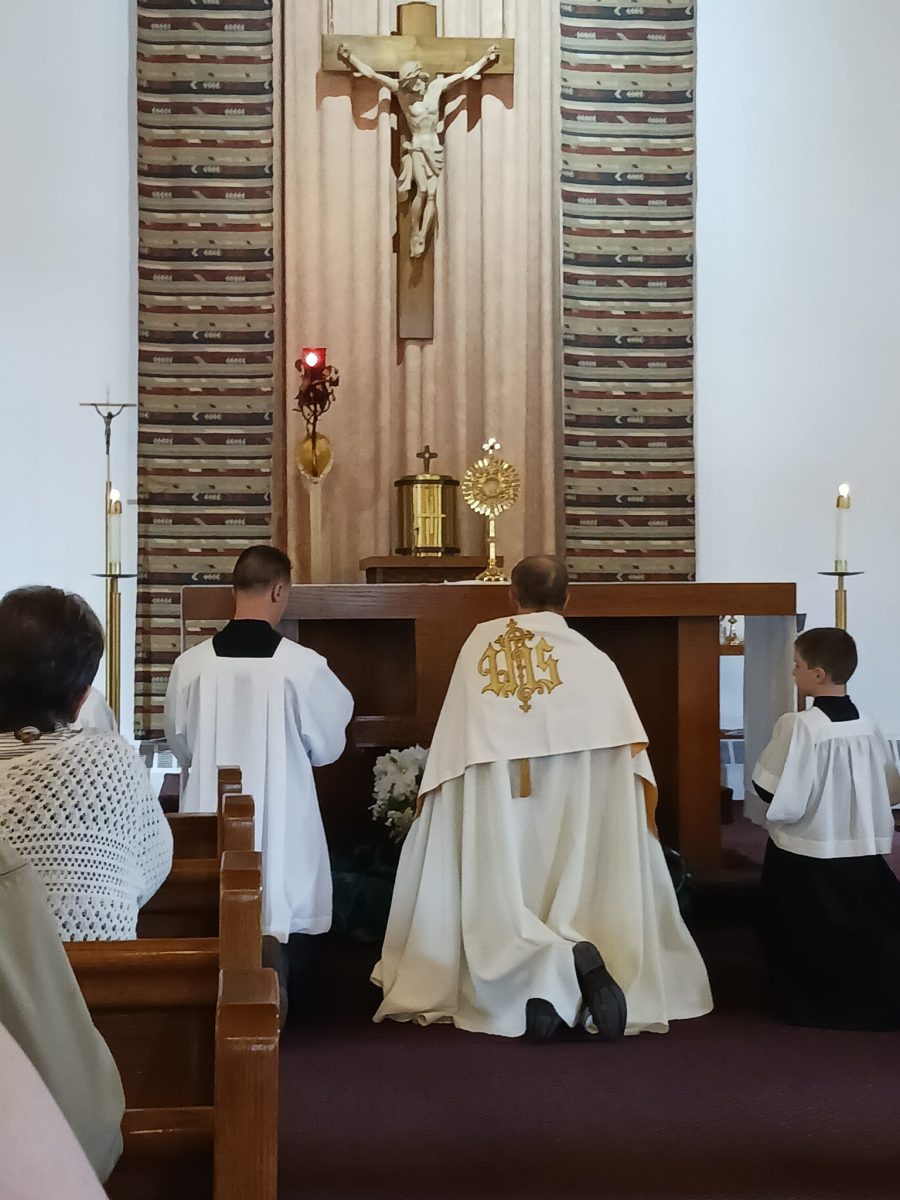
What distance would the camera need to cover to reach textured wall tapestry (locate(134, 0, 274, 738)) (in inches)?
274

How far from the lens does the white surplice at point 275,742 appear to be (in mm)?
3961

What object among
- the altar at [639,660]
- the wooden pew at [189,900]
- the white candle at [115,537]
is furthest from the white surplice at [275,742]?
the white candle at [115,537]

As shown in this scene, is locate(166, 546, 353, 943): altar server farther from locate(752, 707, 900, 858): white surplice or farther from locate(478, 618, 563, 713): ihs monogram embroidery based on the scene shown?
locate(752, 707, 900, 858): white surplice

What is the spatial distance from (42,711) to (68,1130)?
1.38 meters

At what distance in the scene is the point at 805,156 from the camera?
7398 millimetres

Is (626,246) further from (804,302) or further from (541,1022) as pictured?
(541,1022)

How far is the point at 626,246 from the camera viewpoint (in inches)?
283

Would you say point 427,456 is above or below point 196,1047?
above

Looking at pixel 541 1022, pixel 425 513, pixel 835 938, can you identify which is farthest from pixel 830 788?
pixel 425 513

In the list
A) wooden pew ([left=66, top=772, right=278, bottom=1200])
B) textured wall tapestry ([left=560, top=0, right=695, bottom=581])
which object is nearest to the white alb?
wooden pew ([left=66, top=772, right=278, bottom=1200])

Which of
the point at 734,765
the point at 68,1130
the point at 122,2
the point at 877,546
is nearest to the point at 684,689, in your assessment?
the point at 734,765

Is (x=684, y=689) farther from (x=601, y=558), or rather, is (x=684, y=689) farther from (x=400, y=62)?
(x=400, y=62)

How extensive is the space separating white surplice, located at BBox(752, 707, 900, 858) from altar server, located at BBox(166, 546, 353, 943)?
1.46m

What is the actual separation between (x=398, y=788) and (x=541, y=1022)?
4.23 feet
